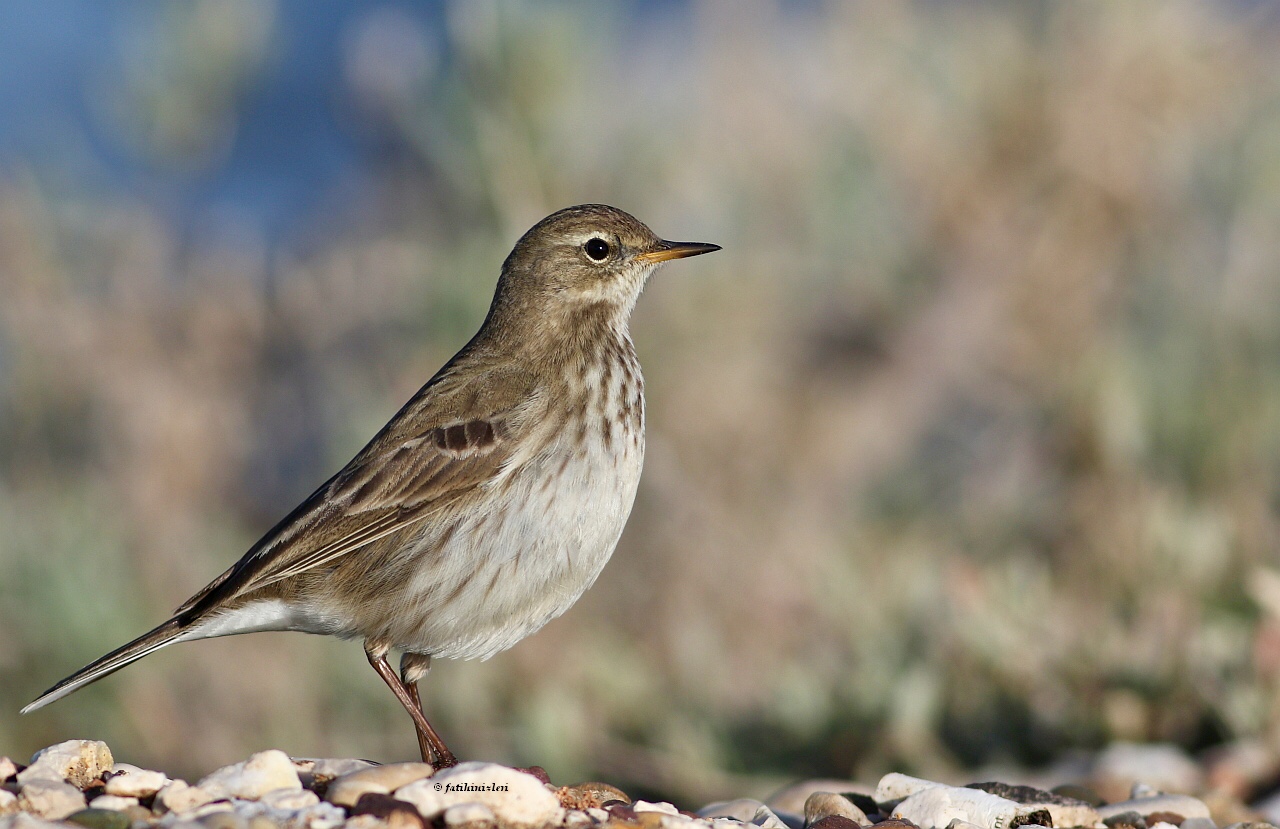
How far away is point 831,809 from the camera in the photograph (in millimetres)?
4391

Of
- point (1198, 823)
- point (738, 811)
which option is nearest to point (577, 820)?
point (738, 811)

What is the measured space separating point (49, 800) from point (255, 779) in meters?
0.48

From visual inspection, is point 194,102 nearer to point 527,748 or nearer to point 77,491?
point 77,491

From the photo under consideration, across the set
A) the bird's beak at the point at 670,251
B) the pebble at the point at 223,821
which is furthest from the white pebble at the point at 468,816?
the bird's beak at the point at 670,251

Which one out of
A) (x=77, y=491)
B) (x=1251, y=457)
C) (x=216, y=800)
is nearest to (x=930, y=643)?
(x=1251, y=457)

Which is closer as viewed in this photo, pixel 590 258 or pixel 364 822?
pixel 364 822

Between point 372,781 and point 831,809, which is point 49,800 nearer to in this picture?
point 372,781

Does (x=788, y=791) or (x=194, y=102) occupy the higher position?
(x=194, y=102)

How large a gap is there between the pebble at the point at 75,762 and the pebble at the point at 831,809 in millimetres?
1943

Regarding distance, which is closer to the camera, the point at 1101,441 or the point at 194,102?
the point at 1101,441

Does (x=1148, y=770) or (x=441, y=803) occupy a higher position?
(x=1148, y=770)

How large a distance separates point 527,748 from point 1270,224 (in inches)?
237

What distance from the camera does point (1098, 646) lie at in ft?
20.9

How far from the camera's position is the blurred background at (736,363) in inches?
288
